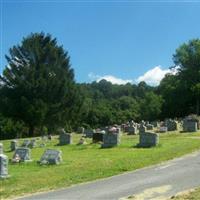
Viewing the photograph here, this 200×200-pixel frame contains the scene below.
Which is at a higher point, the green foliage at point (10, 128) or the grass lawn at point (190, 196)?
the green foliage at point (10, 128)

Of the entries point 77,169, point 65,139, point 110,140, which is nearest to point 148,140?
point 110,140

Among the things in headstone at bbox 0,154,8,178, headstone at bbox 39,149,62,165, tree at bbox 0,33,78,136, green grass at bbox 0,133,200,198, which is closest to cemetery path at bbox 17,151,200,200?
green grass at bbox 0,133,200,198

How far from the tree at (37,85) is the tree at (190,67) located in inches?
877

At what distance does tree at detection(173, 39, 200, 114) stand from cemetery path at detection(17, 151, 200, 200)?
62375mm

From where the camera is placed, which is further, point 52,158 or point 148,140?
point 148,140

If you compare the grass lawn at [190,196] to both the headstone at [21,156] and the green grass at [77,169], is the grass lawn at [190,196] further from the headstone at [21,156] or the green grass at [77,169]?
the headstone at [21,156]

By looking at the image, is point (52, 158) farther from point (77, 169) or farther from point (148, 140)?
point (148, 140)

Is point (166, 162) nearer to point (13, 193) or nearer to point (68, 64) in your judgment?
point (13, 193)

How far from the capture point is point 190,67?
85562mm

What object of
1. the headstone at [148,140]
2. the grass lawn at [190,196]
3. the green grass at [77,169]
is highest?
the headstone at [148,140]

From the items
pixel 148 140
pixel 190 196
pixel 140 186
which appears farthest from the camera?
pixel 148 140

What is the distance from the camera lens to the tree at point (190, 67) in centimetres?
8206

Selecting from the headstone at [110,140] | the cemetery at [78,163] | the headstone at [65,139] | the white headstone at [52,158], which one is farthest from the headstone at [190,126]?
the white headstone at [52,158]

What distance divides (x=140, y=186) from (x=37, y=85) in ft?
159
